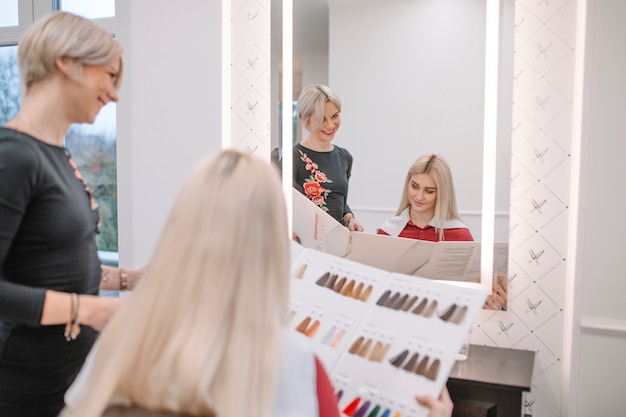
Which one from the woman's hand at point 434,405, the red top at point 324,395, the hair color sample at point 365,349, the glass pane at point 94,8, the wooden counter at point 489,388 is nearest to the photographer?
the red top at point 324,395

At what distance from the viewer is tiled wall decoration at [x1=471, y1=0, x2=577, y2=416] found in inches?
56.2

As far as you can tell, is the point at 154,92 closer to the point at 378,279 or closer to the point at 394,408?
the point at 378,279

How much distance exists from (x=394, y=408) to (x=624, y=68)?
1081 millimetres

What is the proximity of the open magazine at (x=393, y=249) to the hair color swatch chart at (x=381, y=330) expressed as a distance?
1.65ft

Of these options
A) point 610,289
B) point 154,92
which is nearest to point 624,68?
point 610,289

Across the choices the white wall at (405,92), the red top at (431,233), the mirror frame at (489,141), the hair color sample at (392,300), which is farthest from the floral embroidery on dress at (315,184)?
the hair color sample at (392,300)

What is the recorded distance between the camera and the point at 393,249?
161 cm

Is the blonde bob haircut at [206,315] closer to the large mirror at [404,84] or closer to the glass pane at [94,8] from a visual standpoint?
the large mirror at [404,84]

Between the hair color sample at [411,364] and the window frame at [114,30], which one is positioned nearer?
the hair color sample at [411,364]

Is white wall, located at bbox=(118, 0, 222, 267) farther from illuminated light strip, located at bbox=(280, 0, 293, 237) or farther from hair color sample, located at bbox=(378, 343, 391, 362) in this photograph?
hair color sample, located at bbox=(378, 343, 391, 362)

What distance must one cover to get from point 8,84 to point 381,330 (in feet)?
7.76

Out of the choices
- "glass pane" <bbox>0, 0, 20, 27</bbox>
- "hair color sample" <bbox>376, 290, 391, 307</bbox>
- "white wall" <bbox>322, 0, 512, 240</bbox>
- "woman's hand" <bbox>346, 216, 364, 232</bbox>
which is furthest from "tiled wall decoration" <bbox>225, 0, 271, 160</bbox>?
"glass pane" <bbox>0, 0, 20, 27</bbox>

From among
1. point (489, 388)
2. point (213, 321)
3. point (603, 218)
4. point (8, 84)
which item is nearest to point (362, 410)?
point (213, 321)

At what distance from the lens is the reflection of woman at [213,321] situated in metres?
0.65
